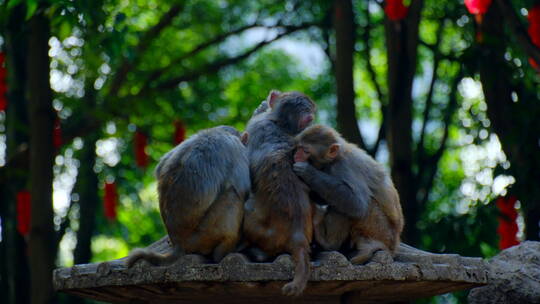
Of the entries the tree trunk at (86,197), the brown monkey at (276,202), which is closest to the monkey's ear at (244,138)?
the brown monkey at (276,202)

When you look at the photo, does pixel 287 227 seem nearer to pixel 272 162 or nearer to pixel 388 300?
pixel 272 162

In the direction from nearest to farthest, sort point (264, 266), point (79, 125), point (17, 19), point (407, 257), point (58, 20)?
point (264, 266)
point (407, 257)
point (58, 20)
point (17, 19)
point (79, 125)

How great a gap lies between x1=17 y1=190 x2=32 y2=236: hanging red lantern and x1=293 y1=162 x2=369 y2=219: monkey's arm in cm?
708

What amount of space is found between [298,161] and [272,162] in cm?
20

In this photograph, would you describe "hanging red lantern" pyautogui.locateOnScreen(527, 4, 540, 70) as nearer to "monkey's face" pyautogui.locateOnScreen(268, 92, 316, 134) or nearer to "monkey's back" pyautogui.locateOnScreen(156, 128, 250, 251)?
"monkey's face" pyautogui.locateOnScreen(268, 92, 316, 134)

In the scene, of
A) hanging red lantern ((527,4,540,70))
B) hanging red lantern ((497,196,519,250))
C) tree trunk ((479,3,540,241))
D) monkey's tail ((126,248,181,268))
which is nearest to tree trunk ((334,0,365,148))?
tree trunk ((479,3,540,241))

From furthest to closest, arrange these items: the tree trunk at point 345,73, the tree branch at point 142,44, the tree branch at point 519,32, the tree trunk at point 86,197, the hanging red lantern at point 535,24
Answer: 1. the tree trunk at point 86,197
2. the tree branch at point 142,44
3. the tree trunk at point 345,73
4. the tree branch at point 519,32
5. the hanging red lantern at point 535,24

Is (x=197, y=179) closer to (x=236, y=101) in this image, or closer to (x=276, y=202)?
(x=276, y=202)

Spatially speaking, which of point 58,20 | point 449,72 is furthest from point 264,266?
point 449,72

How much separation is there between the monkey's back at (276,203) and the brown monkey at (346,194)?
106 mm

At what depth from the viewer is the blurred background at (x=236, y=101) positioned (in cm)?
1248

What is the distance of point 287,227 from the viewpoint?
6.50 metres

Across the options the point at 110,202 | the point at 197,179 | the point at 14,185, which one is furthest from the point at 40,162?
the point at 197,179

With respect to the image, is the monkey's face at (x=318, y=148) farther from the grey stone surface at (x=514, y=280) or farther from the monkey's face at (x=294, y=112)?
the grey stone surface at (x=514, y=280)
